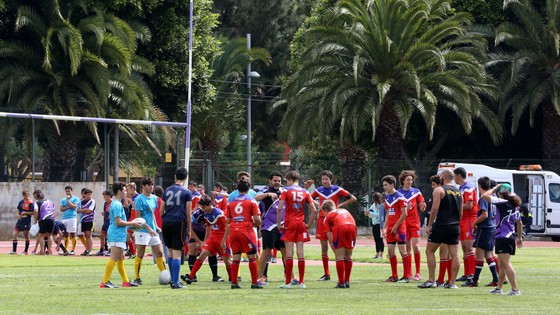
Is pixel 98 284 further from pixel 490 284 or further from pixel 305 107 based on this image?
pixel 305 107

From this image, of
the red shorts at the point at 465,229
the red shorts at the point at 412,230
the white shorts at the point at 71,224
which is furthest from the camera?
the white shorts at the point at 71,224

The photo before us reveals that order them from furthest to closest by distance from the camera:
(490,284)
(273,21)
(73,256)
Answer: (273,21), (73,256), (490,284)

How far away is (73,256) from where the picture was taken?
31047 mm

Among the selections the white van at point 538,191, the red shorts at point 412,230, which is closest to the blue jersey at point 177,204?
the red shorts at point 412,230

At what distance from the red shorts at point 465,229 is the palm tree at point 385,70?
20.5 metres

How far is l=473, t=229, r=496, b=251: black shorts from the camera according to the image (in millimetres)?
18969

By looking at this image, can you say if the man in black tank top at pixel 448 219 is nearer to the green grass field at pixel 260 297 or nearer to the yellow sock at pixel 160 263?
the green grass field at pixel 260 297

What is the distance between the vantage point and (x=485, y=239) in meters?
19.0

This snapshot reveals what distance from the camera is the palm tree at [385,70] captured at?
41250 millimetres

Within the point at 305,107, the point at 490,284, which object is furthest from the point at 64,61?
the point at 490,284

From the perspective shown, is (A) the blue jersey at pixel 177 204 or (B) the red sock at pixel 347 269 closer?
(A) the blue jersey at pixel 177 204

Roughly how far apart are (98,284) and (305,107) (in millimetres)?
24524

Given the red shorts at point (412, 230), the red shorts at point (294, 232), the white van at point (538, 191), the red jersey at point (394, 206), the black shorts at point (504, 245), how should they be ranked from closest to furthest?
the black shorts at point (504, 245), the red shorts at point (294, 232), the red jersey at point (394, 206), the red shorts at point (412, 230), the white van at point (538, 191)

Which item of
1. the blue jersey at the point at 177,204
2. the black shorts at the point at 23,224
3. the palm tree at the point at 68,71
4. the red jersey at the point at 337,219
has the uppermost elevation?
the palm tree at the point at 68,71
